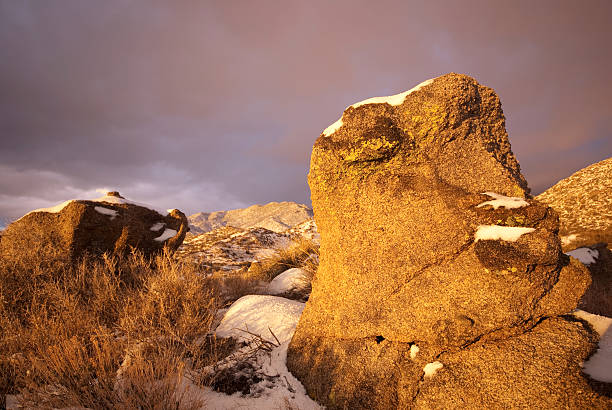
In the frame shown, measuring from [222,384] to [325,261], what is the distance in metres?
1.29

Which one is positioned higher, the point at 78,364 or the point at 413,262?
the point at 413,262

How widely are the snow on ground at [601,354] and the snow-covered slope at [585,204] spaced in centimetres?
821

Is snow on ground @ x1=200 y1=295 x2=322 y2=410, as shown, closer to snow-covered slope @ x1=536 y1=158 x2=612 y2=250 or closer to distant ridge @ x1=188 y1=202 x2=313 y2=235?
snow-covered slope @ x1=536 y1=158 x2=612 y2=250

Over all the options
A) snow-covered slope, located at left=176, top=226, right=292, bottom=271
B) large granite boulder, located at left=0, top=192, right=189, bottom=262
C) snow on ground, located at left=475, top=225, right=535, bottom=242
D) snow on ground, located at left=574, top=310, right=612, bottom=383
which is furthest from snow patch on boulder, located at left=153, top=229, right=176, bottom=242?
snow on ground, located at left=574, top=310, right=612, bottom=383

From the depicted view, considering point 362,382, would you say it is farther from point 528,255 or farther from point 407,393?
point 528,255

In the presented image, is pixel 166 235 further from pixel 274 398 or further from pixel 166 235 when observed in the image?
pixel 274 398

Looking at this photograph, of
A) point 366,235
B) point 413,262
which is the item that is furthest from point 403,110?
point 413,262

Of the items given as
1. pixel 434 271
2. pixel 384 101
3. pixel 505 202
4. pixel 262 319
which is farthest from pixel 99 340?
pixel 505 202

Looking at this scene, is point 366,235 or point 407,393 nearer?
point 407,393

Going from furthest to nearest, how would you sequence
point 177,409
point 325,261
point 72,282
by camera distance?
point 72,282, point 325,261, point 177,409

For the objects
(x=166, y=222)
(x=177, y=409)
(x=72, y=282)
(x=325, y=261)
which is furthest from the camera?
(x=166, y=222)

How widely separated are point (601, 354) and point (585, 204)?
A: 10748 mm

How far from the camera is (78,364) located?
203 cm

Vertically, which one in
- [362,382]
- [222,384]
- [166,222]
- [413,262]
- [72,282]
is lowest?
[222,384]
